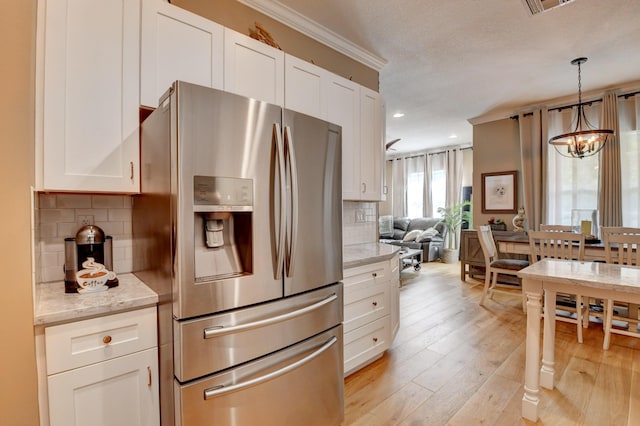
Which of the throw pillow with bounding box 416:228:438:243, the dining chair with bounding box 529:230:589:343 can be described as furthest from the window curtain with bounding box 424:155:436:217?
the dining chair with bounding box 529:230:589:343

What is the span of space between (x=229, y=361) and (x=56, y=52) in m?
1.58

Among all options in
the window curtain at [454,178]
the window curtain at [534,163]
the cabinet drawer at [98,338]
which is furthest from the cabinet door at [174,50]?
the window curtain at [454,178]

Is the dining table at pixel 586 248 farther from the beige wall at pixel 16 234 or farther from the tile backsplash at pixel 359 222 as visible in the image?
the beige wall at pixel 16 234

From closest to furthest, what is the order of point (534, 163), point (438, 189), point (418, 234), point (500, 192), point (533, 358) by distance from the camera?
point (533, 358) < point (534, 163) < point (500, 192) < point (418, 234) < point (438, 189)

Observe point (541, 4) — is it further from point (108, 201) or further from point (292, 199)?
point (108, 201)

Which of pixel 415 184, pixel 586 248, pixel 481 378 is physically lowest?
pixel 481 378

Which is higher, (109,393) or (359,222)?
(359,222)

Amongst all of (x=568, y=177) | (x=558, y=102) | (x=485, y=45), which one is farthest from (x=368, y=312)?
(x=558, y=102)

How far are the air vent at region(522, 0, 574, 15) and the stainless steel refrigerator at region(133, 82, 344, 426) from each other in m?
1.94

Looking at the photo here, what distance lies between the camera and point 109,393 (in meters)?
1.24

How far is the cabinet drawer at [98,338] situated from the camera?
44.5 inches

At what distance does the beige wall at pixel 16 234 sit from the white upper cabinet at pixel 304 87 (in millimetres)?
1420

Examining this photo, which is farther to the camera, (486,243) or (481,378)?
(486,243)

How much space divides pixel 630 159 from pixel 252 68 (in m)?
4.83
